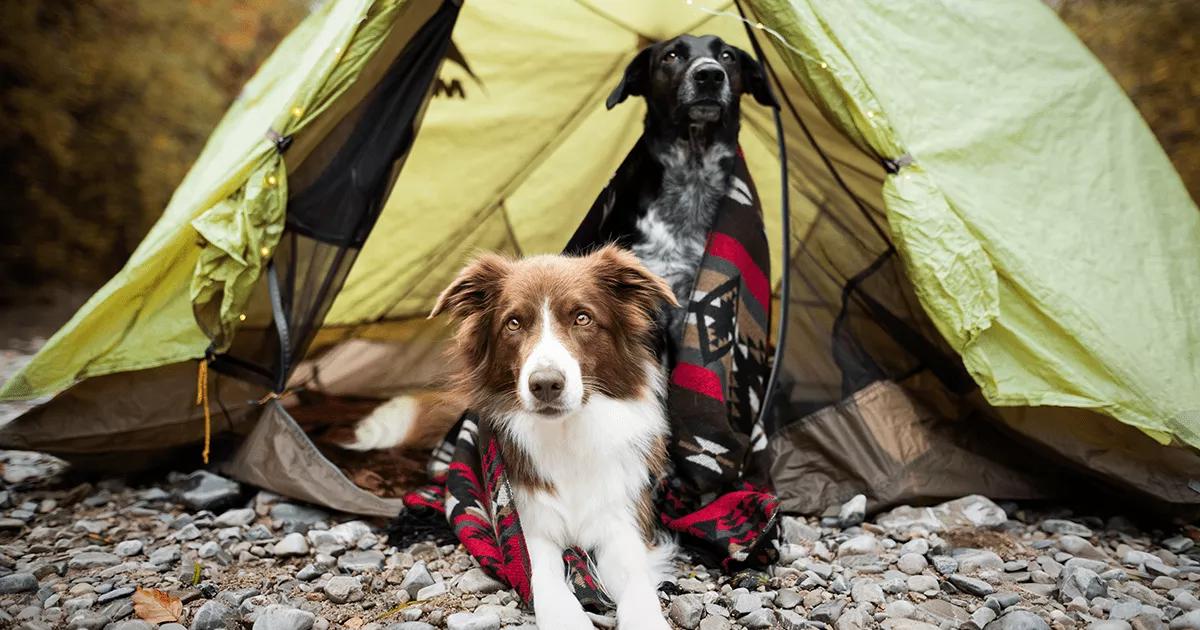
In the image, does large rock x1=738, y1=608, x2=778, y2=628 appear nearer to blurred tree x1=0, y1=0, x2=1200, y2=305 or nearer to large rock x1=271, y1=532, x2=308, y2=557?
large rock x1=271, y1=532, x2=308, y2=557

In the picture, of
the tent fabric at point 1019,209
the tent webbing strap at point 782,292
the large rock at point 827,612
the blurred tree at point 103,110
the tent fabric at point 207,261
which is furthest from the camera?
the blurred tree at point 103,110

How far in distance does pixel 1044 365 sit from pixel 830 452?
93 cm

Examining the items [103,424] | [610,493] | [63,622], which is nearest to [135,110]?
[103,424]

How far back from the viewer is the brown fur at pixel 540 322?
98.0 inches

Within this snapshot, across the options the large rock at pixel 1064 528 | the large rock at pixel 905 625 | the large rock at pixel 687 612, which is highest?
the large rock at pixel 1064 528

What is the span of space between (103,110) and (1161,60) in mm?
9639

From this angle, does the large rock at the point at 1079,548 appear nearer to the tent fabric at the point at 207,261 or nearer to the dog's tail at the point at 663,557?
the dog's tail at the point at 663,557

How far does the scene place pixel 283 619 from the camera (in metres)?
2.28

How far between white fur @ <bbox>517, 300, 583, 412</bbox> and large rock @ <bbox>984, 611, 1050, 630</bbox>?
4.51 ft

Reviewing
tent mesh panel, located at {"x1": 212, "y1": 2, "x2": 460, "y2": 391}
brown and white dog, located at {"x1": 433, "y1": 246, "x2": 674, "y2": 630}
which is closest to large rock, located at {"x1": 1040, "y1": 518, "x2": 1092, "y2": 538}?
brown and white dog, located at {"x1": 433, "y1": 246, "x2": 674, "y2": 630}

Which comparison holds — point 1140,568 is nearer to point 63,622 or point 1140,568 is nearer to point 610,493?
point 610,493

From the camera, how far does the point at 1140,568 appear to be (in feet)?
9.11

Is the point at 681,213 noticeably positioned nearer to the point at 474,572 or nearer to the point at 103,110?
the point at 474,572

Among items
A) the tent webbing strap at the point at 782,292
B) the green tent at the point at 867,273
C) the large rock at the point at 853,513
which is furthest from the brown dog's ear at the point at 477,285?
the large rock at the point at 853,513
